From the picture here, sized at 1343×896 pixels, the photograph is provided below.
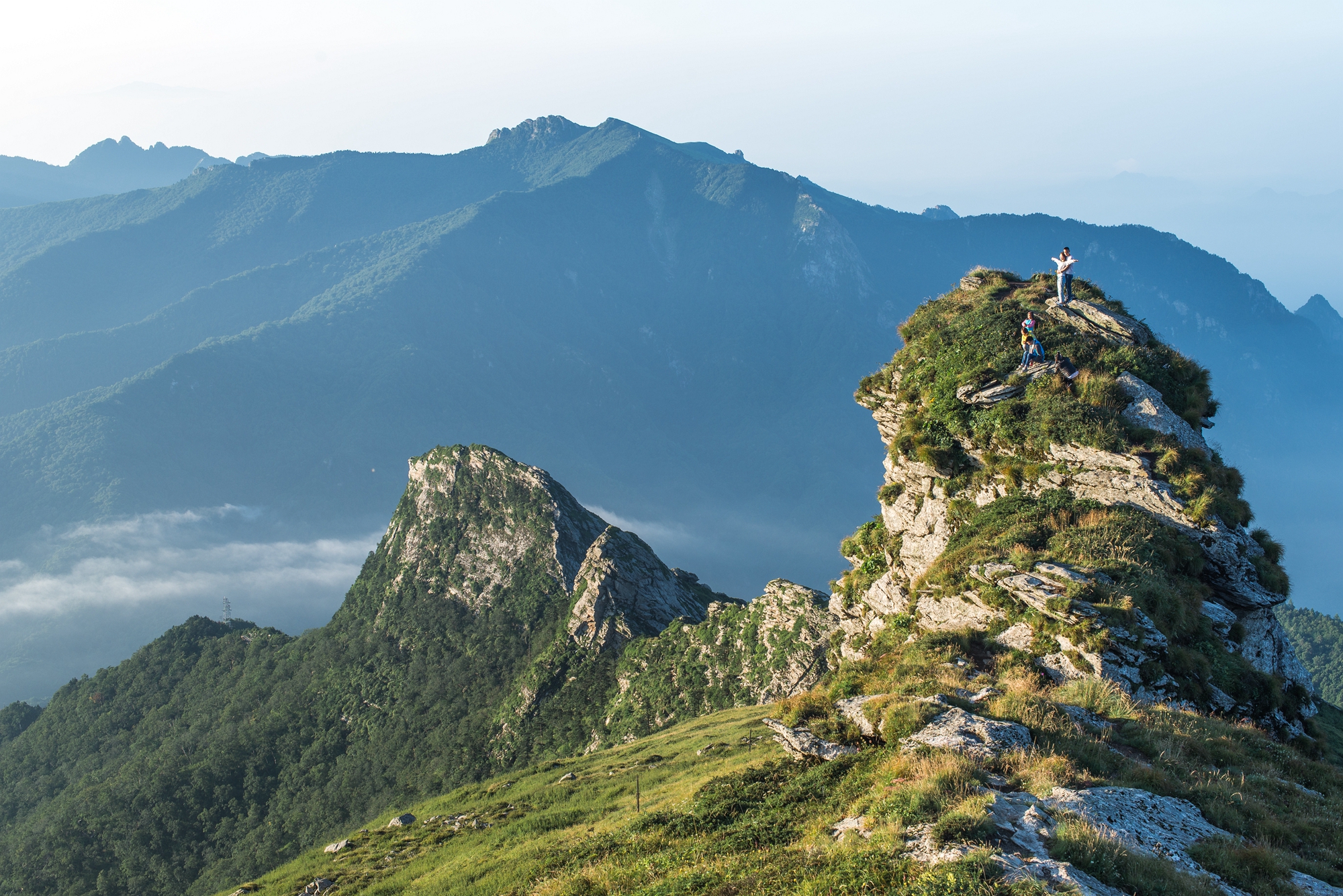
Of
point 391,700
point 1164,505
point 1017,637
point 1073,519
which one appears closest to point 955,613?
point 1017,637

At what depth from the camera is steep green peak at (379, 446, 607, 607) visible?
9675 cm

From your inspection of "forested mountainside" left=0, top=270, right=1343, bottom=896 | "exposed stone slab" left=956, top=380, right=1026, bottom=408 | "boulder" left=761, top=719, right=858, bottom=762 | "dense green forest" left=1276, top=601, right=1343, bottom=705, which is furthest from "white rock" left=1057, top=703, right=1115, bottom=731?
"dense green forest" left=1276, top=601, right=1343, bottom=705

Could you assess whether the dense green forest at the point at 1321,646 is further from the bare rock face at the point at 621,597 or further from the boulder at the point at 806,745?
the boulder at the point at 806,745

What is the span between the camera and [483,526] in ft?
333

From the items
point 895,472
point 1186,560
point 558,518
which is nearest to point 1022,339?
point 895,472

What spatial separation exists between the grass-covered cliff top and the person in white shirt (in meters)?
0.95

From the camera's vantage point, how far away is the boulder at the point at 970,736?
16625 mm

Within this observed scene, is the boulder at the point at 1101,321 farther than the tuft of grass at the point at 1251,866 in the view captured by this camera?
Yes

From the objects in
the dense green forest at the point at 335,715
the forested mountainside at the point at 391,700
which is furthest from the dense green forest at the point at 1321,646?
the dense green forest at the point at 335,715

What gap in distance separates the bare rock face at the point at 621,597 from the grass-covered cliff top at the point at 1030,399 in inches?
2003

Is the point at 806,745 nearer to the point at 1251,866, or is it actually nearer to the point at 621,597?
the point at 1251,866

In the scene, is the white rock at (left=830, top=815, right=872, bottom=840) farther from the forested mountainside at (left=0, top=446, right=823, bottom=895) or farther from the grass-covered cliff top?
the forested mountainside at (left=0, top=446, right=823, bottom=895)

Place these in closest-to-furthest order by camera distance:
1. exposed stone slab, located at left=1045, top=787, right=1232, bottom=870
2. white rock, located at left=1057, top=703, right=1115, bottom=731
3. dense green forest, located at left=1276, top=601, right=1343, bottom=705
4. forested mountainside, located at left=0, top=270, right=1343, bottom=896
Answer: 1. exposed stone slab, located at left=1045, top=787, right=1232, bottom=870
2. forested mountainside, located at left=0, top=270, right=1343, bottom=896
3. white rock, located at left=1057, top=703, right=1115, bottom=731
4. dense green forest, located at left=1276, top=601, right=1343, bottom=705

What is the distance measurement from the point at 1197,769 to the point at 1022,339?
2150 centimetres
